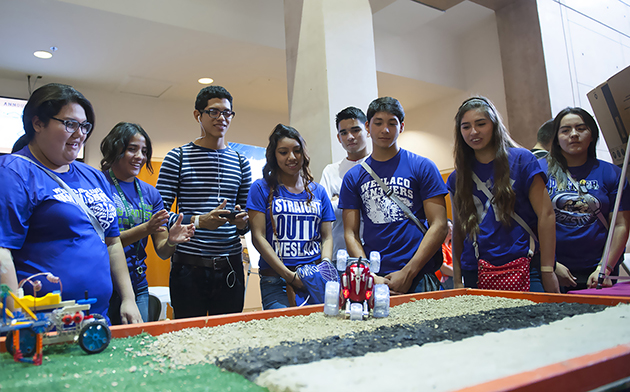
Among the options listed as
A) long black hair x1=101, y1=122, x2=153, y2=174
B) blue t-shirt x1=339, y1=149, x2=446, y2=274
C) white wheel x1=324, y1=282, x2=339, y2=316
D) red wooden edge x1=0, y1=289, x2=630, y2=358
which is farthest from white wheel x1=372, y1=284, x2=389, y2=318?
long black hair x1=101, y1=122, x2=153, y2=174

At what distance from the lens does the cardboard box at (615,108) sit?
1468mm

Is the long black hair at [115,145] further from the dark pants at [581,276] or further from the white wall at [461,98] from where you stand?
the white wall at [461,98]

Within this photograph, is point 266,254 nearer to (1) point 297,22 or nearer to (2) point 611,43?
(1) point 297,22

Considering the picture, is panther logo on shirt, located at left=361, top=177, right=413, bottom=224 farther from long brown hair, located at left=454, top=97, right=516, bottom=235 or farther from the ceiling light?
the ceiling light

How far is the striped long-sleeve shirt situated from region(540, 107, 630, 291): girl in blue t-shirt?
166 centimetres

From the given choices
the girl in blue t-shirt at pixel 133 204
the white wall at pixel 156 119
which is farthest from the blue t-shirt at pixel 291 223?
the white wall at pixel 156 119

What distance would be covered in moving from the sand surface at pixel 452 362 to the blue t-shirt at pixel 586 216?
1.30m

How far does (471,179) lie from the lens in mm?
1927

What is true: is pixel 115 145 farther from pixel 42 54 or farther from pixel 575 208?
pixel 42 54

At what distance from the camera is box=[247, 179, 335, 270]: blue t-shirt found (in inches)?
76.9

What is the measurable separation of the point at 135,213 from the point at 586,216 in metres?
2.25

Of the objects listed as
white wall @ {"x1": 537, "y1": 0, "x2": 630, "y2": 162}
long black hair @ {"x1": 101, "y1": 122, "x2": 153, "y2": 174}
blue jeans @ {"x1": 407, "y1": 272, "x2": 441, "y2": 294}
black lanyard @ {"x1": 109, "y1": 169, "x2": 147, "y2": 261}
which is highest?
white wall @ {"x1": 537, "y1": 0, "x2": 630, "y2": 162}

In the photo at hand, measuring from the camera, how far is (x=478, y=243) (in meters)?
1.84

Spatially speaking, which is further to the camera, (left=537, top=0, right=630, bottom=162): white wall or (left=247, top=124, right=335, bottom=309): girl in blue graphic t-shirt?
(left=537, top=0, right=630, bottom=162): white wall
